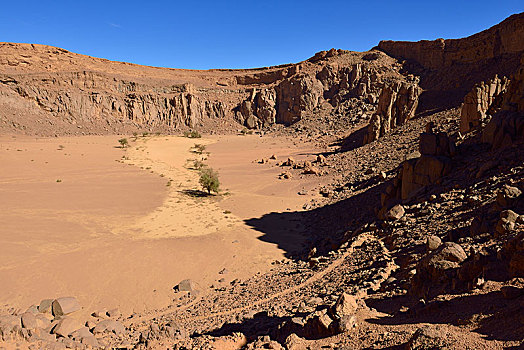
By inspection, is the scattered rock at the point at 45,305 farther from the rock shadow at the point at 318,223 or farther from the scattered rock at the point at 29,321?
the rock shadow at the point at 318,223

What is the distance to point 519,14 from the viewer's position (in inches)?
1411

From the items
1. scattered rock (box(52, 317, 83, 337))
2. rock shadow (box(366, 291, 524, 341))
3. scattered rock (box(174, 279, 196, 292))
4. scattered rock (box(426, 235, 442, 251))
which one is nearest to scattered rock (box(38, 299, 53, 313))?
scattered rock (box(52, 317, 83, 337))

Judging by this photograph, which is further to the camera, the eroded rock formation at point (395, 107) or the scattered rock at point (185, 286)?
the eroded rock formation at point (395, 107)

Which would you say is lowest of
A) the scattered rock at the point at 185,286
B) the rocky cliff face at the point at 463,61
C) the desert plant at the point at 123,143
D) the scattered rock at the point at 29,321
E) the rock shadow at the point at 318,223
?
the scattered rock at the point at 185,286

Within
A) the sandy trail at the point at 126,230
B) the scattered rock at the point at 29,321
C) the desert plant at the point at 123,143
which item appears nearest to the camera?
the scattered rock at the point at 29,321

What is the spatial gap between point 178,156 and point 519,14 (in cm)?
4250

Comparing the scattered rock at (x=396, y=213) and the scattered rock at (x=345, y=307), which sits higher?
the scattered rock at (x=396, y=213)

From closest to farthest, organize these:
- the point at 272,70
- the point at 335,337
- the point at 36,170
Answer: the point at 335,337 < the point at 36,170 < the point at 272,70

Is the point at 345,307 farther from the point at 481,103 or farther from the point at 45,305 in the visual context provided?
the point at 481,103

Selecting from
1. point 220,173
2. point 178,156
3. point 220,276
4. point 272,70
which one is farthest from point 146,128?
point 220,276

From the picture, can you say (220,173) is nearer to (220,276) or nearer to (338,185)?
(338,185)

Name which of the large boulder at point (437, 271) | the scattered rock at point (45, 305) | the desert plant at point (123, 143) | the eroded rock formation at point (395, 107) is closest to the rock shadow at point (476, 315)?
the large boulder at point (437, 271)

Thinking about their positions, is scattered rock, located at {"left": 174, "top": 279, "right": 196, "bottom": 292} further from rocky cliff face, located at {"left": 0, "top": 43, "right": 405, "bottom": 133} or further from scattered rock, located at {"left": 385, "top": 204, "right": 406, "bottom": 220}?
rocky cliff face, located at {"left": 0, "top": 43, "right": 405, "bottom": 133}

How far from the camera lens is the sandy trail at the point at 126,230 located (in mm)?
10531
